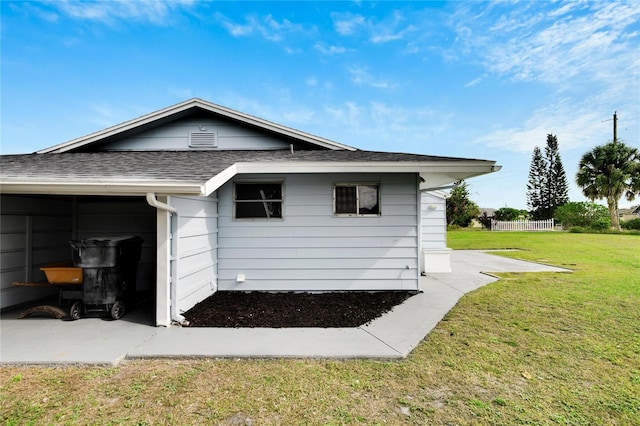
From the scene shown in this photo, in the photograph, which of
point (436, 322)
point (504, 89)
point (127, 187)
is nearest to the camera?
point (127, 187)

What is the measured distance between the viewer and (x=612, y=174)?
24719mm

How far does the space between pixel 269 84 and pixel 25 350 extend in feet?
39.3

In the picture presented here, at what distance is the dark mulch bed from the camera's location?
14.5 feet

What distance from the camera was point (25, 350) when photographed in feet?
11.1

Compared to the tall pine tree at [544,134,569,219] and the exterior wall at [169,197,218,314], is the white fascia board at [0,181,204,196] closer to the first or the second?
the exterior wall at [169,197,218,314]

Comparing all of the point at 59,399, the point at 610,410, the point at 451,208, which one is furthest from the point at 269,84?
the point at 451,208

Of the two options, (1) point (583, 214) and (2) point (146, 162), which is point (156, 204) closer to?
(2) point (146, 162)

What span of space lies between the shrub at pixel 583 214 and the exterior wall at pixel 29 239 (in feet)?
113

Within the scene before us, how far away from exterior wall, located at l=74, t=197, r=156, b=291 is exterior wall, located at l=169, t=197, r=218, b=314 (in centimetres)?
158

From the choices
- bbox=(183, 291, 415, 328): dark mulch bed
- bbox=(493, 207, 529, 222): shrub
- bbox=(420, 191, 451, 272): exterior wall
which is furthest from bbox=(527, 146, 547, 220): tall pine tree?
bbox=(183, 291, 415, 328): dark mulch bed

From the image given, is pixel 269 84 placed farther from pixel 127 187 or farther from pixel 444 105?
pixel 127 187

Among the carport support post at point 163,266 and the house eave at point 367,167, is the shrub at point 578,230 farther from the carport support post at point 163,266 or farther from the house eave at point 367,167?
the carport support post at point 163,266

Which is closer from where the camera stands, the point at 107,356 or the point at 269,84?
the point at 107,356

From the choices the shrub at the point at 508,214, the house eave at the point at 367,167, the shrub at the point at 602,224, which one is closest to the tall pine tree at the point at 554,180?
the shrub at the point at 508,214
